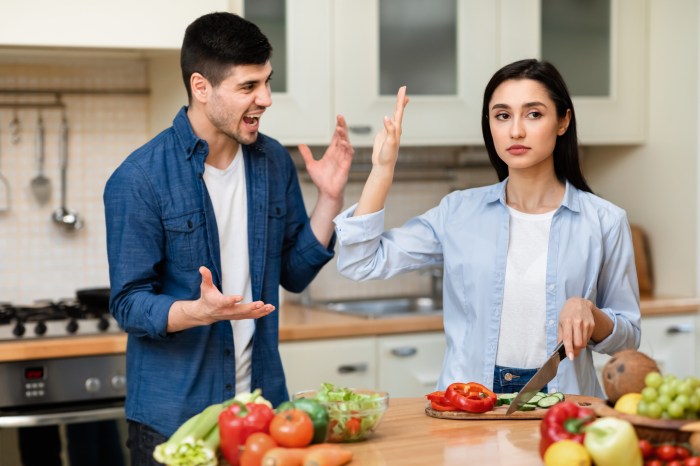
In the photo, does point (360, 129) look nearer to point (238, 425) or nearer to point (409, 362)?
point (409, 362)

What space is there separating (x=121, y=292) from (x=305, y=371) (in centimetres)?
100

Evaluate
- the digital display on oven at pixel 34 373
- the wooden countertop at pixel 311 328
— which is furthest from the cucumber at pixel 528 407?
the digital display on oven at pixel 34 373

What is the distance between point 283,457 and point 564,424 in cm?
43

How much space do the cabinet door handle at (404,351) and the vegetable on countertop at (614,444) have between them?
1684mm

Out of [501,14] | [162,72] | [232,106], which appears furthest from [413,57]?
[232,106]

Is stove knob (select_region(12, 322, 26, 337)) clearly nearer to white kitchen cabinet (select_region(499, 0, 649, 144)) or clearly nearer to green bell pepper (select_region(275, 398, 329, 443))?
green bell pepper (select_region(275, 398, 329, 443))

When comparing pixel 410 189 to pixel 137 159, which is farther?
pixel 410 189

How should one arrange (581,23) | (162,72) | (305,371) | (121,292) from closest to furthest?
(121,292) → (305,371) → (162,72) → (581,23)

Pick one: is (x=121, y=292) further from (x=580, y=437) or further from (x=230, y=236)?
(x=580, y=437)

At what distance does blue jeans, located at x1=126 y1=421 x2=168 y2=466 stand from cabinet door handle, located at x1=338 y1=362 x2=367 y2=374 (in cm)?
92

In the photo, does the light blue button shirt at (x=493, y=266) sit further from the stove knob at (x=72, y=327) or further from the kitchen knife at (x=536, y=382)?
the stove knob at (x=72, y=327)

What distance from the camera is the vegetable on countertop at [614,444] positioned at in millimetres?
1453

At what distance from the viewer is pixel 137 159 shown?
2221 mm

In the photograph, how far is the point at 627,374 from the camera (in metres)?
1.62
